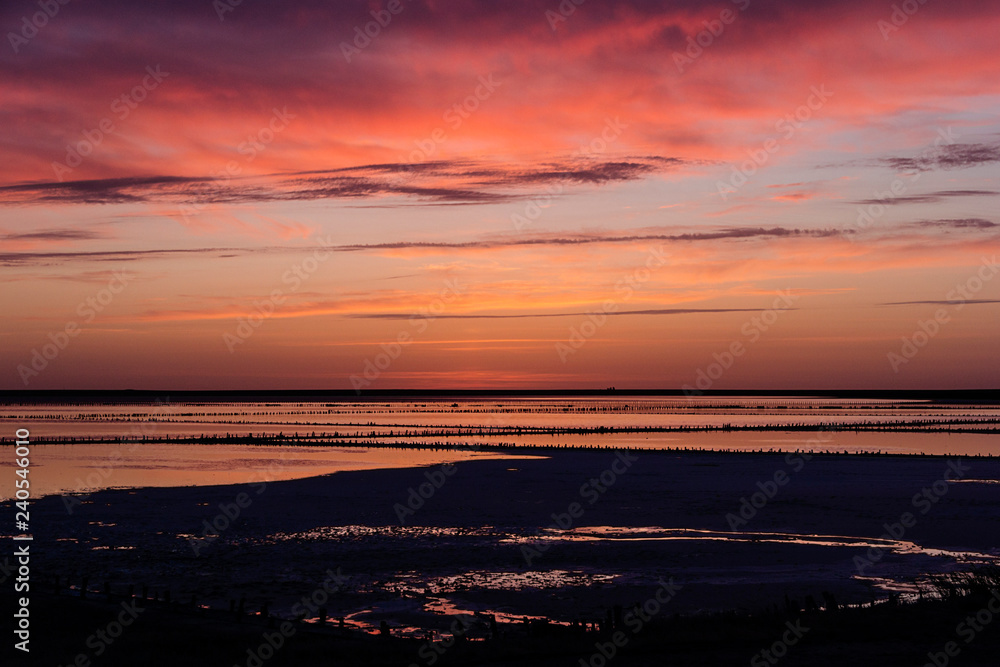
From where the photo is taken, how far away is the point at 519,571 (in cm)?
2397

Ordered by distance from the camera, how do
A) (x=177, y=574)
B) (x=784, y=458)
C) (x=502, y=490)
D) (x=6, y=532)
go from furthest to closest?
(x=784, y=458)
(x=502, y=490)
(x=6, y=532)
(x=177, y=574)

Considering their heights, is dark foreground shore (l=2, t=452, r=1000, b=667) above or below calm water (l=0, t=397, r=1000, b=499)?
below

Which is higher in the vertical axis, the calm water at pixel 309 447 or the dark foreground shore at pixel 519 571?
the calm water at pixel 309 447

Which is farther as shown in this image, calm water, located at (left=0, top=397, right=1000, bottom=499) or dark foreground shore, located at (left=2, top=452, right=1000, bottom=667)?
calm water, located at (left=0, top=397, right=1000, bottom=499)

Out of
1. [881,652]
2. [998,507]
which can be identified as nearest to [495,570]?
[881,652]

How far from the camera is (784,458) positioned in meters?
58.2

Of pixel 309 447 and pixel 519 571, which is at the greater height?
pixel 309 447

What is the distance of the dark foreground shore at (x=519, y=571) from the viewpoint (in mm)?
16125

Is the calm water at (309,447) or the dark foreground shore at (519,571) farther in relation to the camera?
the calm water at (309,447)

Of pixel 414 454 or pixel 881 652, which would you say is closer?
pixel 881 652

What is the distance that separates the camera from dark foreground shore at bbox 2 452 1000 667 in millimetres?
16125

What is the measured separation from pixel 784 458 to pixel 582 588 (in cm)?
3946

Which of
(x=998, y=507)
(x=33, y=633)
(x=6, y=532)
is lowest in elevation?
(x=998, y=507)

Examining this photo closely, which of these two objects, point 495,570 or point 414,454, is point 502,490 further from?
point 414,454
